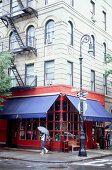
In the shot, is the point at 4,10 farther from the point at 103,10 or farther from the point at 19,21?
the point at 103,10

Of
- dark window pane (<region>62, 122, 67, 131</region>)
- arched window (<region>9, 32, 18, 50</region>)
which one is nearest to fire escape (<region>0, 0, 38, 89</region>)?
arched window (<region>9, 32, 18, 50</region>)

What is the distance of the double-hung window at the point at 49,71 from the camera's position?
20.9m

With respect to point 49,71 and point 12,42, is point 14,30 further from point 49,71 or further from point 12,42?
point 49,71

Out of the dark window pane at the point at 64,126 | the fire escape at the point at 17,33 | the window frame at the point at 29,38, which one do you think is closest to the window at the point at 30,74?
the fire escape at the point at 17,33

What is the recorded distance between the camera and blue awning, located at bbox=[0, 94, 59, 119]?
19094 millimetres

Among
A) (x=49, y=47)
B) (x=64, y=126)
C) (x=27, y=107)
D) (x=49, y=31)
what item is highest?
(x=49, y=31)

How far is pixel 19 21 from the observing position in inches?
923

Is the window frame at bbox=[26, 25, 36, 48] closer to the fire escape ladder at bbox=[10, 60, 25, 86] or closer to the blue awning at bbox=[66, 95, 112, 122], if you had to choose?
the fire escape ladder at bbox=[10, 60, 25, 86]

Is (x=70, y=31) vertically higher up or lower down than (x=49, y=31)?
higher up

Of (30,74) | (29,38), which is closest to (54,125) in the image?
(30,74)

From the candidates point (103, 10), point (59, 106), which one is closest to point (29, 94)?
point (59, 106)

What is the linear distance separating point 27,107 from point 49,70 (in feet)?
11.4

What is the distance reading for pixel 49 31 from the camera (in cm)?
2164

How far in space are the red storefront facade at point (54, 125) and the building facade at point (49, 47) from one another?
8cm
